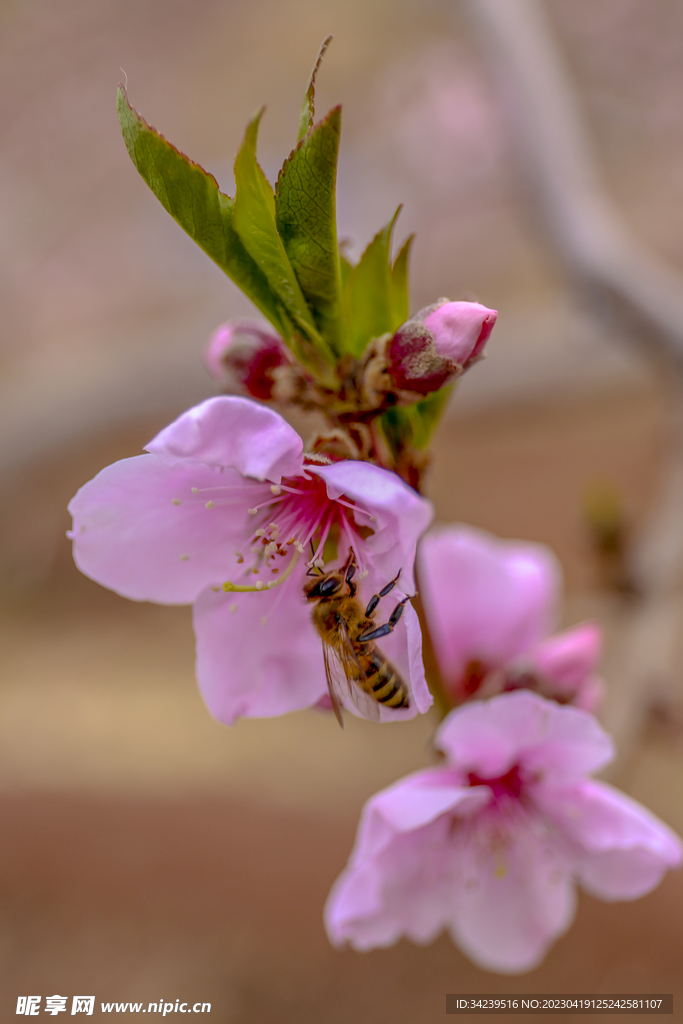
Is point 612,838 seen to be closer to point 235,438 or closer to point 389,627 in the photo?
point 389,627

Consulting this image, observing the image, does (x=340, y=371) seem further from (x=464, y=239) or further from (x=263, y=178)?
(x=464, y=239)

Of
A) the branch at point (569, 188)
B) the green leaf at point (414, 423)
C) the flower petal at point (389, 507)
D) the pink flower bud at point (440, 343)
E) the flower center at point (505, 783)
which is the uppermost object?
the branch at point (569, 188)

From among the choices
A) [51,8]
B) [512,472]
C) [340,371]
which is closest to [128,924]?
[340,371]

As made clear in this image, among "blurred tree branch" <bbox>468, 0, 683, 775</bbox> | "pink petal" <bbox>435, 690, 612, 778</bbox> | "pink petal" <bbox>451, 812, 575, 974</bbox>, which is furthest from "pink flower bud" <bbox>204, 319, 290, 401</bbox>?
"blurred tree branch" <bbox>468, 0, 683, 775</bbox>

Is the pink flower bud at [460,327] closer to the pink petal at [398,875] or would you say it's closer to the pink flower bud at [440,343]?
the pink flower bud at [440,343]

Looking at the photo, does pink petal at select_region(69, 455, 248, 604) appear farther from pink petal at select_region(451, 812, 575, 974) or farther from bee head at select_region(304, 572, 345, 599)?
pink petal at select_region(451, 812, 575, 974)

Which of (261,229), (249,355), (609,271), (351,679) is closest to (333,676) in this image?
(351,679)

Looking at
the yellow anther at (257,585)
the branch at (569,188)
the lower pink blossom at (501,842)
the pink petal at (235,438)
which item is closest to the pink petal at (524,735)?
the lower pink blossom at (501,842)
